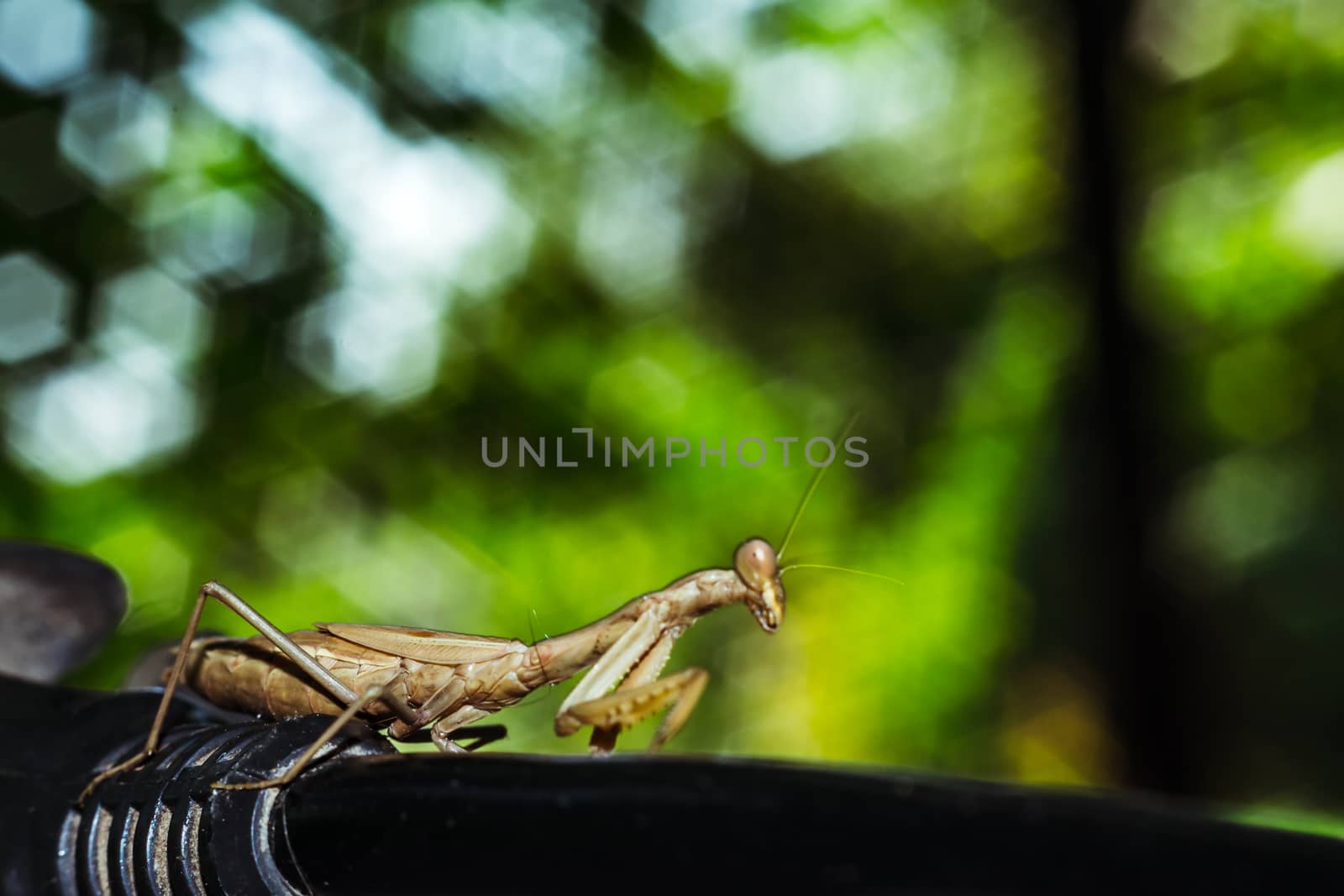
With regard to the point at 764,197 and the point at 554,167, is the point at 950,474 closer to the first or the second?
the point at 764,197

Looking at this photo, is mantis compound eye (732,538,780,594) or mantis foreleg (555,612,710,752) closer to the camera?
mantis foreleg (555,612,710,752)

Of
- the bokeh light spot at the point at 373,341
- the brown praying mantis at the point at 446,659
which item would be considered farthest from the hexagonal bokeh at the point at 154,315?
the brown praying mantis at the point at 446,659

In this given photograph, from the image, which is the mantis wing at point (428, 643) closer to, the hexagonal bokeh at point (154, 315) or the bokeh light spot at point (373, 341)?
the bokeh light spot at point (373, 341)

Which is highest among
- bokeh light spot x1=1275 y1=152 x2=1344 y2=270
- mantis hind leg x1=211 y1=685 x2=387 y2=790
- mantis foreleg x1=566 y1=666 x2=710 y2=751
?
bokeh light spot x1=1275 y1=152 x2=1344 y2=270

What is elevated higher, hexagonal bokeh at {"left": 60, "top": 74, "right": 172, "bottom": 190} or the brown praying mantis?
hexagonal bokeh at {"left": 60, "top": 74, "right": 172, "bottom": 190}

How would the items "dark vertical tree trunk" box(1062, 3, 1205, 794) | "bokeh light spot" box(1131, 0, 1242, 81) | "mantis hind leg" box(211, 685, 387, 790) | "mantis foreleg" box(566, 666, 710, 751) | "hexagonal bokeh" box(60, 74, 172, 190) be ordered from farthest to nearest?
1. "bokeh light spot" box(1131, 0, 1242, 81)
2. "dark vertical tree trunk" box(1062, 3, 1205, 794)
3. "hexagonal bokeh" box(60, 74, 172, 190)
4. "mantis foreleg" box(566, 666, 710, 751)
5. "mantis hind leg" box(211, 685, 387, 790)

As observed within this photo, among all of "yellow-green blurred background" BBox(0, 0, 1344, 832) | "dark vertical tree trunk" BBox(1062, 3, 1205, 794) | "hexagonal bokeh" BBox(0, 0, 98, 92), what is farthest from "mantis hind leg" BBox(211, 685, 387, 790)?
"dark vertical tree trunk" BBox(1062, 3, 1205, 794)

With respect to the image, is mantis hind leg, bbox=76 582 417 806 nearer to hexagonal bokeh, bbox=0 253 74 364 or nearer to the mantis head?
the mantis head

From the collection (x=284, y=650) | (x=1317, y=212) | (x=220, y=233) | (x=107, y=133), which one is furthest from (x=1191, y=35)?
(x=284, y=650)
